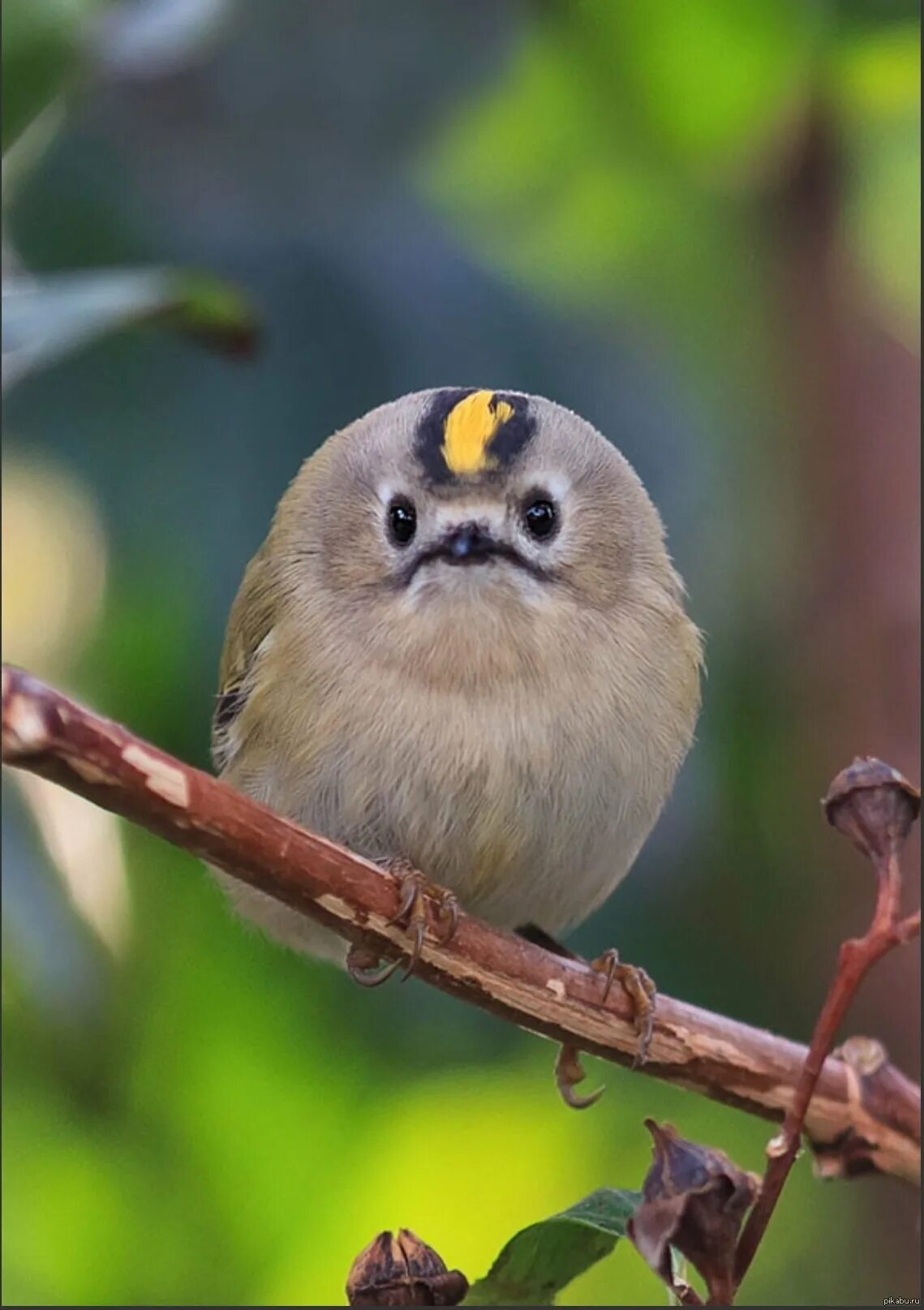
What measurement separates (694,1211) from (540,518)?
38.5 inches

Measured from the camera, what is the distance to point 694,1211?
1.06m

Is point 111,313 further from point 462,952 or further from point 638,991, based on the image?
point 638,991

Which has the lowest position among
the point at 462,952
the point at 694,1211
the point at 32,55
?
the point at 694,1211

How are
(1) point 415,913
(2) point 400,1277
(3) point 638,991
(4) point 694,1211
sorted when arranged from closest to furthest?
(4) point 694,1211, (2) point 400,1277, (1) point 415,913, (3) point 638,991

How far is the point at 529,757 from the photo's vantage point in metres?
1.81

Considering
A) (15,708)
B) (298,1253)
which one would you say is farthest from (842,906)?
(15,708)

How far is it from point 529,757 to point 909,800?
65 centimetres

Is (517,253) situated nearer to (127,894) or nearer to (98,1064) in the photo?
(127,894)

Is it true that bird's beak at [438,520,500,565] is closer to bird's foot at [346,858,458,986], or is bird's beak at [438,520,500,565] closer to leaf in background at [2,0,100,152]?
bird's foot at [346,858,458,986]

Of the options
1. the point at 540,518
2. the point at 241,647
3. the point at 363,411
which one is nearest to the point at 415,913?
the point at 540,518

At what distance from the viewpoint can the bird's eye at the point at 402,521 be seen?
6.23 feet

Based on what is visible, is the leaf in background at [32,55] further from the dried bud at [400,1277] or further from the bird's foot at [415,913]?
the dried bud at [400,1277]

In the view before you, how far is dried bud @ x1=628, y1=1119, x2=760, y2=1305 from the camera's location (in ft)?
3.49

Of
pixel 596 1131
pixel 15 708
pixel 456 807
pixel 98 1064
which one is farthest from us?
pixel 596 1131
